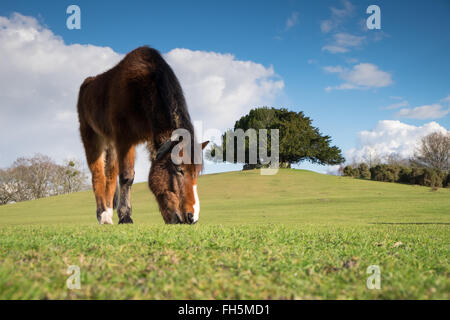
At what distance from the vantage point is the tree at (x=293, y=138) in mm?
49438

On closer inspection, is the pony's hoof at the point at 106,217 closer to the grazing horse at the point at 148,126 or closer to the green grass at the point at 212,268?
the grazing horse at the point at 148,126

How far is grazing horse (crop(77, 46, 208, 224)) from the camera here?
502cm

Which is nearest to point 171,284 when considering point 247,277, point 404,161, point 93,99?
point 247,277

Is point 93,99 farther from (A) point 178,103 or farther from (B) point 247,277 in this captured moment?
(B) point 247,277

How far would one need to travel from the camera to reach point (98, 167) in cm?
768

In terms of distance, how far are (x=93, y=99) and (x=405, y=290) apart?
7010mm

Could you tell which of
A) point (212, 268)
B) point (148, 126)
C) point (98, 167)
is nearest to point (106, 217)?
point (98, 167)

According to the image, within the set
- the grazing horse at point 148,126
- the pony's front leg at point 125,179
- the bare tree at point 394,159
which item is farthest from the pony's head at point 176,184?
the bare tree at point 394,159

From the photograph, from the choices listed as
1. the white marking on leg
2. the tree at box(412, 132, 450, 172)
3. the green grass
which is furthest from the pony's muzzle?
the tree at box(412, 132, 450, 172)

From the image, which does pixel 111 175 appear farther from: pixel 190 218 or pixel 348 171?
pixel 348 171

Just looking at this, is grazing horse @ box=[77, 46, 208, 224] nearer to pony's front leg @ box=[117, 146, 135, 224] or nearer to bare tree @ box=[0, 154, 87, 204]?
pony's front leg @ box=[117, 146, 135, 224]

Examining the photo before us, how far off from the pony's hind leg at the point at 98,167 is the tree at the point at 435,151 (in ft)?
162

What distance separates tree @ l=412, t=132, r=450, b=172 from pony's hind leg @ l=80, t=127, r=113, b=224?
49301 millimetres

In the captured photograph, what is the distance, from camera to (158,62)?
6.04 m
